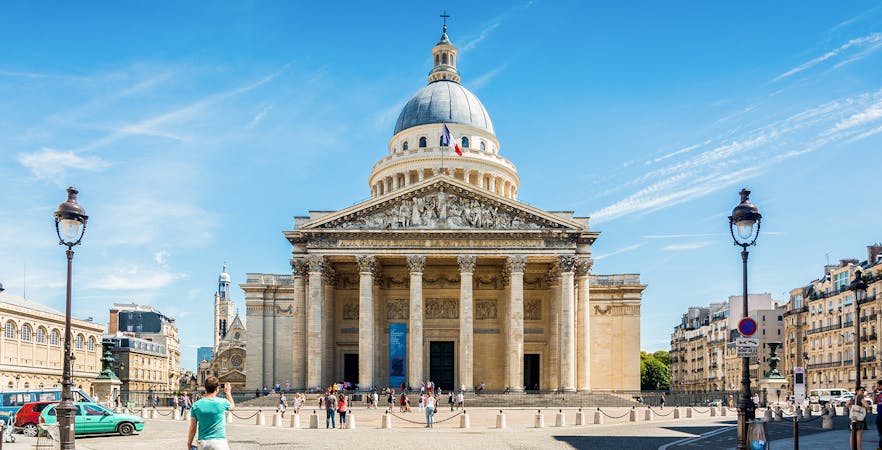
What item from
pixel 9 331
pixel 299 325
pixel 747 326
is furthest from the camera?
pixel 9 331

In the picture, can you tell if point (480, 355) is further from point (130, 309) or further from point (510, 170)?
point (130, 309)

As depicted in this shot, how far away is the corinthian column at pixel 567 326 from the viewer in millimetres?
57781

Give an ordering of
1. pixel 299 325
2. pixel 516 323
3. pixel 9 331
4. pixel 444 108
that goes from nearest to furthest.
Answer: pixel 516 323
pixel 299 325
pixel 9 331
pixel 444 108

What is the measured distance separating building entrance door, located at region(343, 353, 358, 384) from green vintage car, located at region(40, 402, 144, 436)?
34504 mm

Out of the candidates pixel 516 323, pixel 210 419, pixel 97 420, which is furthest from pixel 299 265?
pixel 210 419

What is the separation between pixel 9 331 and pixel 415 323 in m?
41.7

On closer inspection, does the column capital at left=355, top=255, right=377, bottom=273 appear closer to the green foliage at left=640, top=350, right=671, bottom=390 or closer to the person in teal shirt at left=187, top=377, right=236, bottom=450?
the person in teal shirt at left=187, top=377, right=236, bottom=450

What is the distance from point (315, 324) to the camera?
58688mm

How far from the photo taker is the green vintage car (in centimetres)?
2972

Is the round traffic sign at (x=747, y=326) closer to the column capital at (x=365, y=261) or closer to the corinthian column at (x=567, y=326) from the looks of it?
the corinthian column at (x=567, y=326)

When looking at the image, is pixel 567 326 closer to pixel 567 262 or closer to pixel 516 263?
pixel 567 262

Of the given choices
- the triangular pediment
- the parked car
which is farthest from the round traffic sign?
the triangular pediment

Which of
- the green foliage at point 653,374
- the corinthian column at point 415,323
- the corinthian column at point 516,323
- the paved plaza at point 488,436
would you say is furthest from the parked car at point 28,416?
the green foliage at point 653,374

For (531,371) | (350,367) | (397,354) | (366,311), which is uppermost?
(366,311)
